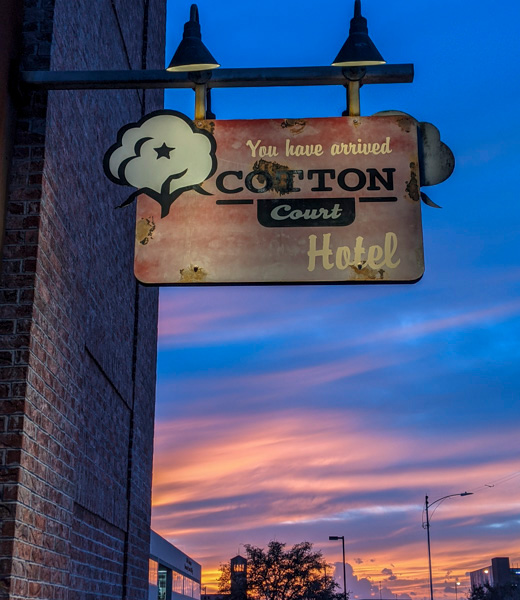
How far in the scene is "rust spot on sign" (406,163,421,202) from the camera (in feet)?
18.4

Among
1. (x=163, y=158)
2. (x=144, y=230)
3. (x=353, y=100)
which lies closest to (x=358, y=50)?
(x=353, y=100)

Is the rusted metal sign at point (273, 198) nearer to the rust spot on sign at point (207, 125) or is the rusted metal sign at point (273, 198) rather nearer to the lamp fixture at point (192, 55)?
the rust spot on sign at point (207, 125)

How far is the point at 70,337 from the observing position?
6.38 meters

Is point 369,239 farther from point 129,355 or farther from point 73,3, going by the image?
point 129,355

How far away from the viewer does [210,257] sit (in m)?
5.57

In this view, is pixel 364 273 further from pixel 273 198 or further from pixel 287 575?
pixel 287 575

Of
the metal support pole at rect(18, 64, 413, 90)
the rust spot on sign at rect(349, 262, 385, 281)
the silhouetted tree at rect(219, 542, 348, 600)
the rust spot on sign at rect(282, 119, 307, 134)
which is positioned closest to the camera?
the rust spot on sign at rect(349, 262, 385, 281)

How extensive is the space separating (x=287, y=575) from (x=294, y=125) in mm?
79090

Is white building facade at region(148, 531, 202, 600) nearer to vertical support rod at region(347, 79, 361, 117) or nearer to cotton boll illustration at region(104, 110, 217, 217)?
cotton boll illustration at region(104, 110, 217, 217)

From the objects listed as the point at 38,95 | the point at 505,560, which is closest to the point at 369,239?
the point at 38,95

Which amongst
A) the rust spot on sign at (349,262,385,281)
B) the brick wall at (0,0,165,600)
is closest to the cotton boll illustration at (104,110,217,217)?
the brick wall at (0,0,165,600)

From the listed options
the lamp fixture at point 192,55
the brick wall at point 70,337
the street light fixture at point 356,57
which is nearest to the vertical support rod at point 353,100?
the street light fixture at point 356,57

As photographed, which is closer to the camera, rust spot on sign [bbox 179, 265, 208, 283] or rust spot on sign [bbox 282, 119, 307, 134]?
rust spot on sign [bbox 179, 265, 208, 283]

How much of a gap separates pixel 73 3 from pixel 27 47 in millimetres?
1065
